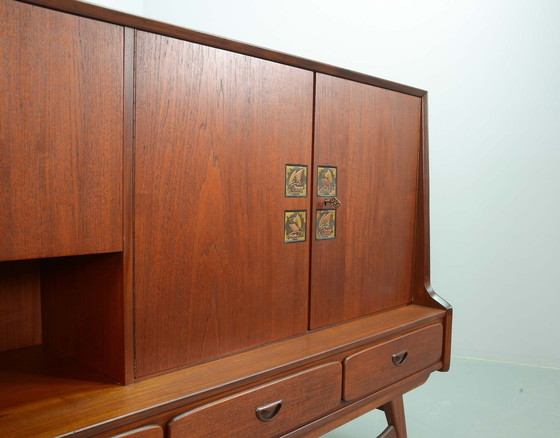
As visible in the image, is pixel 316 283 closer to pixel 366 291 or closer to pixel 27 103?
pixel 366 291

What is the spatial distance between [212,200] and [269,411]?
572 mm

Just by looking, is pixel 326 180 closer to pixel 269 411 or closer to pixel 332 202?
pixel 332 202

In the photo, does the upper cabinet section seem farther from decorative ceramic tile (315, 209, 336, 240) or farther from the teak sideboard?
decorative ceramic tile (315, 209, 336, 240)

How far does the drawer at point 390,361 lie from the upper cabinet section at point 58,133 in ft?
2.87

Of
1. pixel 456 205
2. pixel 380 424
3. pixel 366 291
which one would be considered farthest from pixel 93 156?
pixel 456 205

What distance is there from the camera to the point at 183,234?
1280mm

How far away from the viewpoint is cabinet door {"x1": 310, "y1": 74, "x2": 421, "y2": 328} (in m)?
1.68

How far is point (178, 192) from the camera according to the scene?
1259 mm

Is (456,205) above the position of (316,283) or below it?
above

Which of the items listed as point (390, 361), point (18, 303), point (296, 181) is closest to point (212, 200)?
point (296, 181)

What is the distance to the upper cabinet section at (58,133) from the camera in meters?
0.99

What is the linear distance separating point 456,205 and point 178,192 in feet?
7.69

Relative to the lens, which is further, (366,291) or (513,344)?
(513,344)

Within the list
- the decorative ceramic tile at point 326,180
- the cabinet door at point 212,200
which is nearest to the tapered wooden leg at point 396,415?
the cabinet door at point 212,200
